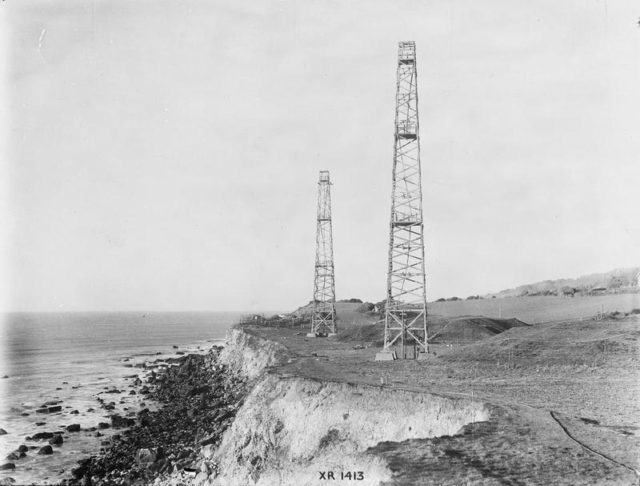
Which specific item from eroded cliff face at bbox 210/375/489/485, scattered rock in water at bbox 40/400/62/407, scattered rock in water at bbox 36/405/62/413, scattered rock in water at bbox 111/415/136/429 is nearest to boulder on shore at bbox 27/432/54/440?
scattered rock in water at bbox 111/415/136/429

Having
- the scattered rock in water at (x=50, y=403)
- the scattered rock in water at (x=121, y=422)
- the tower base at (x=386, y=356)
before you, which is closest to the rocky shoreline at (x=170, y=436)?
the scattered rock in water at (x=121, y=422)

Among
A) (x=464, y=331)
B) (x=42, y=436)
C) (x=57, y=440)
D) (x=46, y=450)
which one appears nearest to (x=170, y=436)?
(x=46, y=450)

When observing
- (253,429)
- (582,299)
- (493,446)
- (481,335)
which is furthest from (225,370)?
(582,299)

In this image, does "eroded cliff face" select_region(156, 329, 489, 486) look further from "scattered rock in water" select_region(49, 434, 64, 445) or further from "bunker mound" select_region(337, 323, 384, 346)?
"bunker mound" select_region(337, 323, 384, 346)

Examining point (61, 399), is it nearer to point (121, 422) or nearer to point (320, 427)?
point (121, 422)

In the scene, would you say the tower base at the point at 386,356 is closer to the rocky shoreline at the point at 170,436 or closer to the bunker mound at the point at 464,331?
the rocky shoreline at the point at 170,436
